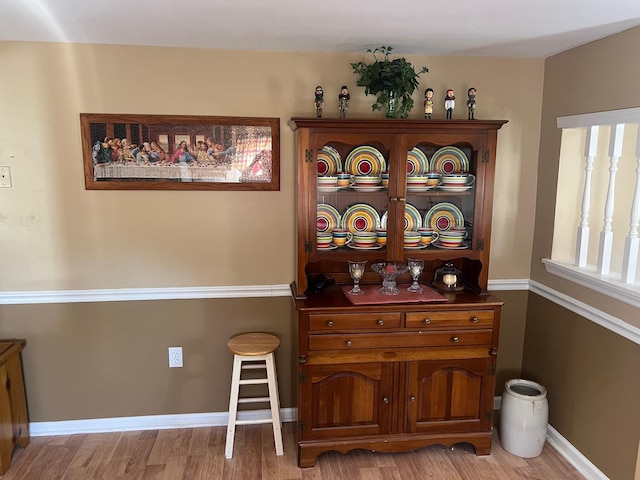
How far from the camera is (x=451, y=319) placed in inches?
99.0

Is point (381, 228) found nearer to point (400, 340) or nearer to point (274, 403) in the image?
point (400, 340)

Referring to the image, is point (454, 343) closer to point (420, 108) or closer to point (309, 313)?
point (309, 313)

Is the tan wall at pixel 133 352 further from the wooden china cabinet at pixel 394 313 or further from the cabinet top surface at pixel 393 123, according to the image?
the cabinet top surface at pixel 393 123

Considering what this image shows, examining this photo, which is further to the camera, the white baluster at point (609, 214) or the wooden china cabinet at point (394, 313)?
the wooden china cabinet at point (394, 313)

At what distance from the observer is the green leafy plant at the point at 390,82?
8.12 ft

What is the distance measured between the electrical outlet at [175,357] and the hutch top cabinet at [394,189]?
2.53ft

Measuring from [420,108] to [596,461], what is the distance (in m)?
2.02

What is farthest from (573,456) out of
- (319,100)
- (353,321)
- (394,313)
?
(319,100)

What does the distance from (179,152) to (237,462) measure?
167 cm

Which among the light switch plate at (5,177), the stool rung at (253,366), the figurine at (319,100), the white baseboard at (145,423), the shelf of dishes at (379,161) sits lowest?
the white baseboard at (145,423)

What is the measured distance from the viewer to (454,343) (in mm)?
2537

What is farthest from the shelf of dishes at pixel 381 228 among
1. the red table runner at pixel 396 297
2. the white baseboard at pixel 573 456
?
the white baseboard at pixel 573 456

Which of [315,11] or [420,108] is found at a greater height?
[315,11]

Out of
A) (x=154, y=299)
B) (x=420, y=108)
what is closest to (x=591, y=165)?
(x=420, y=108)
